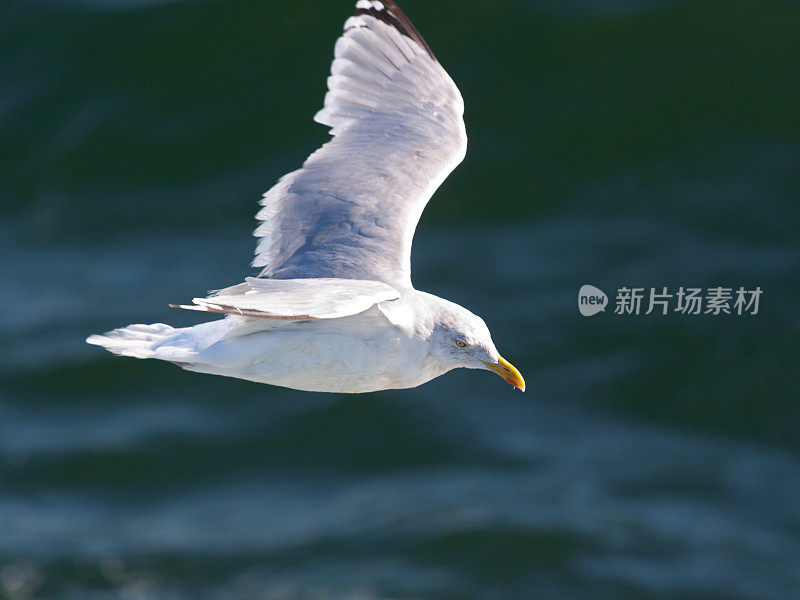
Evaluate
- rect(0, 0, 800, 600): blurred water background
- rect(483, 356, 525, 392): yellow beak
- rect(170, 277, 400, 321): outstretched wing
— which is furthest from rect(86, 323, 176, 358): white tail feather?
rect(0, 0, 800, 600): blurred water background

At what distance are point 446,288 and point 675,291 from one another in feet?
6.90

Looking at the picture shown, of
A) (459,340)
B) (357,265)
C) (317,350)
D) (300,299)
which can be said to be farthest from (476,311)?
(300,299)

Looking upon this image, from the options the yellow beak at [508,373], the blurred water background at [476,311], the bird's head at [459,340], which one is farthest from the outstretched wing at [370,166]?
the blurred water background at [476,311]

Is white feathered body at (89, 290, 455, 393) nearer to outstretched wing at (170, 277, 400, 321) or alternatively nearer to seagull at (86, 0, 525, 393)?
seagull at (86, 0, 525, 393)

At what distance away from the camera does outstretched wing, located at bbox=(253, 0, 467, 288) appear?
5.30 m

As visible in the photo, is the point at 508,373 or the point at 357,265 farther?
A: the point at 357,265

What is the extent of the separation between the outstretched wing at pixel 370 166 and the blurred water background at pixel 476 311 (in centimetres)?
448

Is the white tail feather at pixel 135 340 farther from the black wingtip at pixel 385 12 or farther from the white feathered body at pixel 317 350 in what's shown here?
the black wingtip at pixel 385 12

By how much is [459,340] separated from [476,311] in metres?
6.20

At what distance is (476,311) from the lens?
10.8 meters

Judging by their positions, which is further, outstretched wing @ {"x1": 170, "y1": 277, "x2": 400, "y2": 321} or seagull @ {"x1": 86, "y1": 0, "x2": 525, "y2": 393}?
seagull @ {"x1": 86, "y1": 0, "x2": 525, "y2": 393}

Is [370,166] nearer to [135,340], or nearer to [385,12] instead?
[385,12]

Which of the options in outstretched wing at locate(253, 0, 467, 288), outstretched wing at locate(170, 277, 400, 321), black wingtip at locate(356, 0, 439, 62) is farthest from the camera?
black wingtip at locate(356, 0, 439, 62)

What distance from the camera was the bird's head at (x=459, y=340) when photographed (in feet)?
15.1
